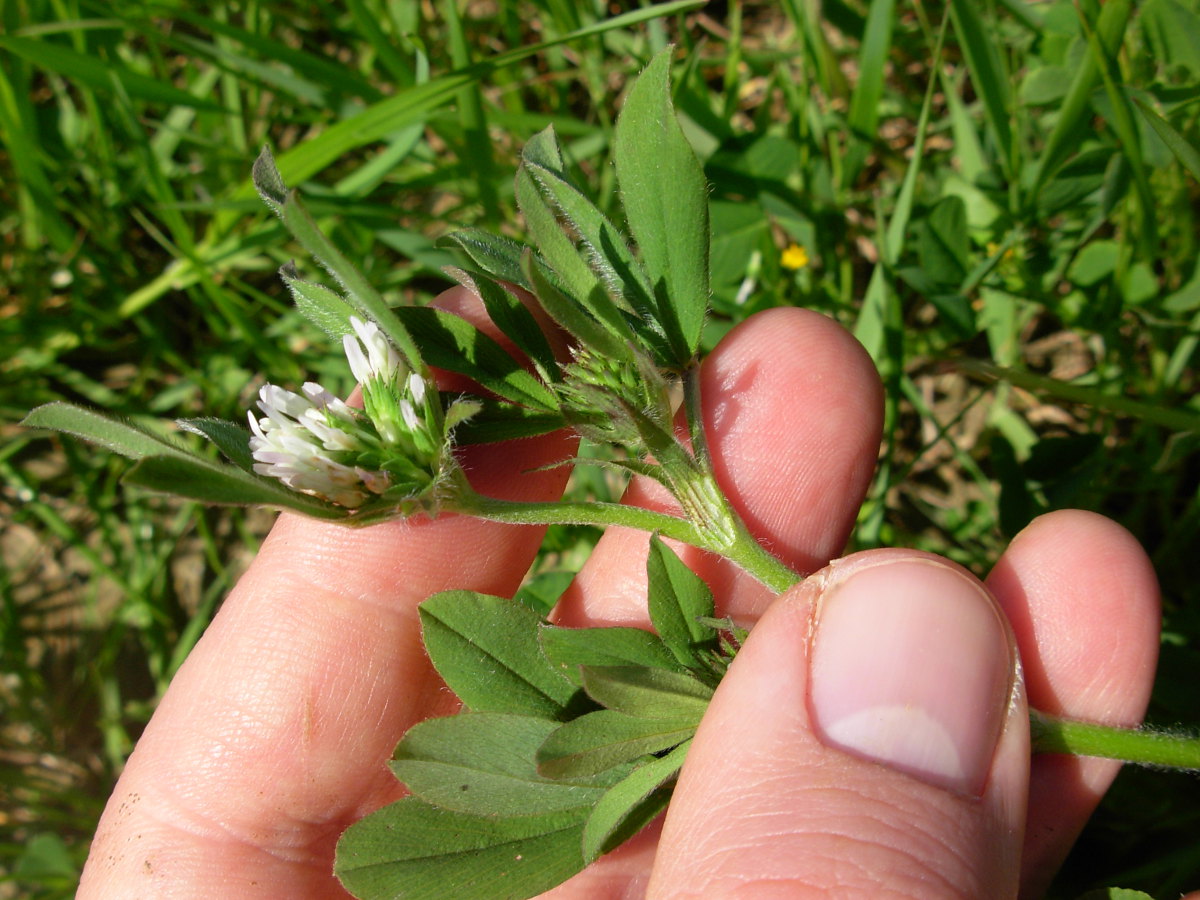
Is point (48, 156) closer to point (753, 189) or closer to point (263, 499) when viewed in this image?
point (753, 189)

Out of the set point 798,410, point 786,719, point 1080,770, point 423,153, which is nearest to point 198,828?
point 786,719

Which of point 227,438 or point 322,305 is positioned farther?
point 322,305

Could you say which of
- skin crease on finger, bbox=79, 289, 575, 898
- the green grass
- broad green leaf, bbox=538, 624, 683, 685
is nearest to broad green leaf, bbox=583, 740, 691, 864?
broad green leaf, bbox=538, 624, 683, 685

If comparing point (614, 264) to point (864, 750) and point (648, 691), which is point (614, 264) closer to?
point (648, 691)

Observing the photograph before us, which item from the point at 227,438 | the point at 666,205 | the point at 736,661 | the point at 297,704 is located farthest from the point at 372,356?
the point at 297,704

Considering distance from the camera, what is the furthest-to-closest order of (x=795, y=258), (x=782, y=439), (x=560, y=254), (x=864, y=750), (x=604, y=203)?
(x=604, y=203) → (x=795, y=258) → (x=782, y=439) → (x=560, y=254) → (x=864, y=750)

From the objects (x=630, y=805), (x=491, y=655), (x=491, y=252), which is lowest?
(x=630, y=805)
